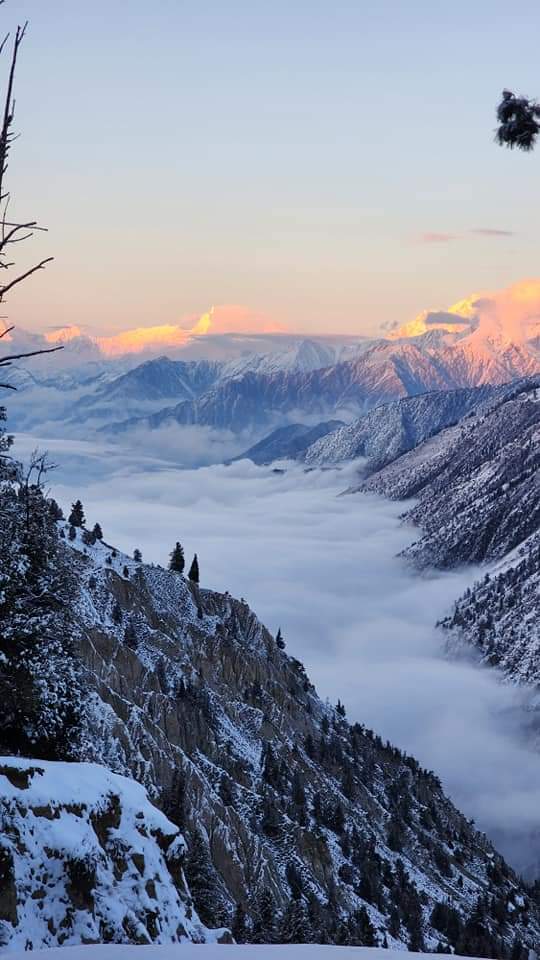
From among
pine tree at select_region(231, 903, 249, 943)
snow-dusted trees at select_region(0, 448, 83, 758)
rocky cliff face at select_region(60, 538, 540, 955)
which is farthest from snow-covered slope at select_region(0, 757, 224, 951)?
pine tree at select_region(231, 903, 249, 943)

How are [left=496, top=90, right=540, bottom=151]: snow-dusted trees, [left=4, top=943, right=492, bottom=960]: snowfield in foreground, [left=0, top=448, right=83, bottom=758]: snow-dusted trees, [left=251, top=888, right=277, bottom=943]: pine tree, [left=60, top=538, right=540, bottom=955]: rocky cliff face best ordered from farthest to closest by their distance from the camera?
[left=60, top=538, right=540, bottom=955]: rocky cliff face, [left=251, top=888, right=277, bottom=943]: pine tree, [left=0, top=448, right=83, bottom=758]: snow-dusted trees, [left=496, top=90, right=540, bottom=151]: snow-dusted trees, [left=4, top=943, right=492, bottom=960]: snowfield in foreground

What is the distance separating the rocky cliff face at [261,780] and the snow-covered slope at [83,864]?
29.5 meters

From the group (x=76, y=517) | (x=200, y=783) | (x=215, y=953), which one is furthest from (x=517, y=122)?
(x=76, y=517)

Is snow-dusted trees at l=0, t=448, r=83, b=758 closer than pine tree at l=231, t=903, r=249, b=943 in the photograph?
Yes

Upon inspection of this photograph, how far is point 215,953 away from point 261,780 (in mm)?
109247

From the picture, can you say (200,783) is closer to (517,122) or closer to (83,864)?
(83,864)

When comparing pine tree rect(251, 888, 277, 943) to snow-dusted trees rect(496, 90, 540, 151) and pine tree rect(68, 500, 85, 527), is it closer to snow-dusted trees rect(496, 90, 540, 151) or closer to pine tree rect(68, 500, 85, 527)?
snow-dusted trees rect(496, 90, 540, 151)

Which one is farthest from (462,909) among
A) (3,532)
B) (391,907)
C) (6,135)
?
(6,135)

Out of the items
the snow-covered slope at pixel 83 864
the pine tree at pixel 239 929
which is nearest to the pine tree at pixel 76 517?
the pine tree at pixel 239 929

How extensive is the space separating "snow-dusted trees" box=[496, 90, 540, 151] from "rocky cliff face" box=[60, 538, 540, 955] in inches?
1883

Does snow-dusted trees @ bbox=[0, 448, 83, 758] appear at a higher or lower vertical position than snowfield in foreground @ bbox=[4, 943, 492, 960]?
higher

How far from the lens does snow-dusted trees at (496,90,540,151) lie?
2120cm

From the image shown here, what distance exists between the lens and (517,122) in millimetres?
21281

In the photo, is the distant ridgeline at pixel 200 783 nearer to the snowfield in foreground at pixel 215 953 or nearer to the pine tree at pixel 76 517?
the pine tree at pixel 76 517
